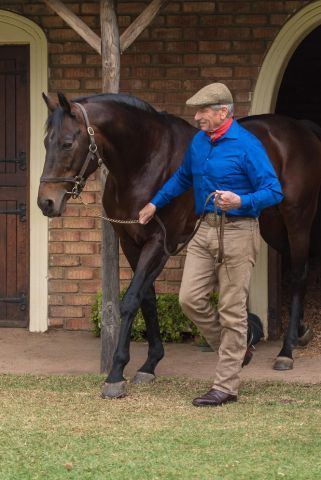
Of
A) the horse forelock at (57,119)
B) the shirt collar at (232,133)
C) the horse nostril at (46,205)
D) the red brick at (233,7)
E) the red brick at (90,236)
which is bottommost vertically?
the red brick at (90,236)

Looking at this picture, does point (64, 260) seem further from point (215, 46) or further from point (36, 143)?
point (215, 46)

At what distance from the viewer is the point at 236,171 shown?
6184 millimetres

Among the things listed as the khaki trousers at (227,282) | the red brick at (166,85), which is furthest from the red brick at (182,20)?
the khaki trousers at (227,282)

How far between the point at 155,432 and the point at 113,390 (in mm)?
931

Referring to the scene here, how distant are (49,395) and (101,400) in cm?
37

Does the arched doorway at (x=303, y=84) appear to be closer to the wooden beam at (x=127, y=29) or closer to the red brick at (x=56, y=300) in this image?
the red brick at (x=56, y=300)

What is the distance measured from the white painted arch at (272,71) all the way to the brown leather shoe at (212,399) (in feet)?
8.23

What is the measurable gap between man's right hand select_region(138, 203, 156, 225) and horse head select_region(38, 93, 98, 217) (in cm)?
42

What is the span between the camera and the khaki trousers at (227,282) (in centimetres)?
629

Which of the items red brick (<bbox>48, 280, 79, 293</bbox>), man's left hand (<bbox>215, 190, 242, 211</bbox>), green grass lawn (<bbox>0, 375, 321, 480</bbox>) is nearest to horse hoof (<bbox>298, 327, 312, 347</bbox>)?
green grass lawn (<bbox>0, 375, 321, 480</bbox>)

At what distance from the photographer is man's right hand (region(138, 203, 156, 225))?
664cm

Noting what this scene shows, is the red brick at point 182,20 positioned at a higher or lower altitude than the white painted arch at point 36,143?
higher

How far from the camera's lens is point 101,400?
21.8 ft

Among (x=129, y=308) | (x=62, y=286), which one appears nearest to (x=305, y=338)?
(x=62, y=286)
